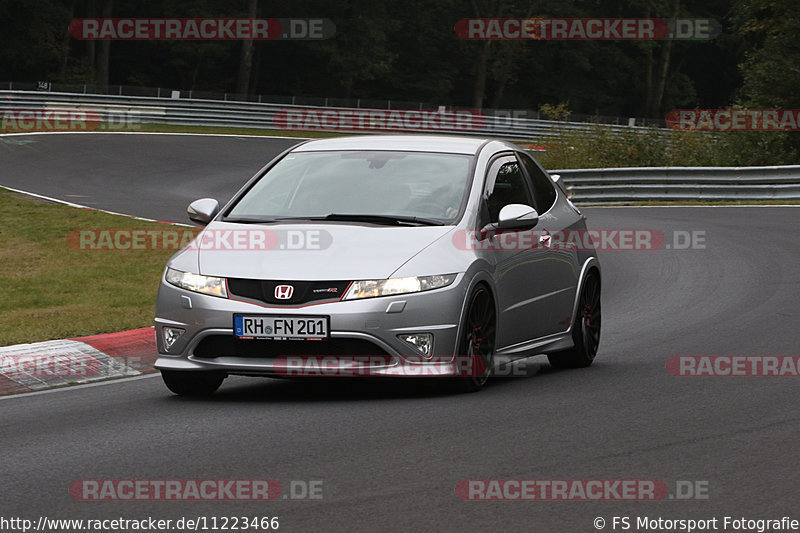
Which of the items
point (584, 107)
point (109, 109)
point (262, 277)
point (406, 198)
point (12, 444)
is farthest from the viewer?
point (584, 107)

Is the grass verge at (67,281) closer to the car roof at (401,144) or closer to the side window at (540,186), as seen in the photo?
the car roof at (401,144)

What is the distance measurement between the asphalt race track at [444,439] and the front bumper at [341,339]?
0.84 feet

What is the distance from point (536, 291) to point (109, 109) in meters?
45.3

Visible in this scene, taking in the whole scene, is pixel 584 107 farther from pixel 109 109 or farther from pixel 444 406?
pixel 444 406

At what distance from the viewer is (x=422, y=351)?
8.09 metres

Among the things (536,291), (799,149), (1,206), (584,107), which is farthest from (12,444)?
(584,107)

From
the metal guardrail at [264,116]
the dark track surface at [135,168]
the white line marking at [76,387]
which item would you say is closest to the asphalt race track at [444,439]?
the white line marking at [76,387]

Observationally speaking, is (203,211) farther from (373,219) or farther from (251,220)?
(373,219)

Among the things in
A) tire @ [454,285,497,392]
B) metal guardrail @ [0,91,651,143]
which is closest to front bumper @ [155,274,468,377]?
tire @ [454,285,497,392]

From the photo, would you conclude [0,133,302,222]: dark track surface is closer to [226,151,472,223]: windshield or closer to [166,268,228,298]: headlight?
[226,151,472,223]: windshield

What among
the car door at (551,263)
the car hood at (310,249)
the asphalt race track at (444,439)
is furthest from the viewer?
the car door at (551,263)

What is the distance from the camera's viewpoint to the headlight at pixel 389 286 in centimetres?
797

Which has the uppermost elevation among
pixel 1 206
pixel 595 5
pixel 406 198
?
pixel 595 5

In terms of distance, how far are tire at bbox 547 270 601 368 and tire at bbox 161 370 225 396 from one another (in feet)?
9.21
